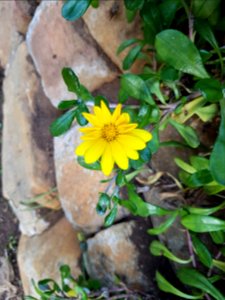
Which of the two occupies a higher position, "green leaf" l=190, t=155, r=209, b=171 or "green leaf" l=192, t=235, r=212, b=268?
"green leaf" l=190, t=155, r=209, b=171

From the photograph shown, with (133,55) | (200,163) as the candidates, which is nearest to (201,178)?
(200,163)

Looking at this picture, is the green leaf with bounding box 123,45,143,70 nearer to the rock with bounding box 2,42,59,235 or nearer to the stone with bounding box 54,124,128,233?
the stone with bounding box 54,124,128,233

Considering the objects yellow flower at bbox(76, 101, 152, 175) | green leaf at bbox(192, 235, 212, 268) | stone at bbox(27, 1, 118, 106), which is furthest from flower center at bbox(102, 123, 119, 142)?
stone at bbox(27, 1, 118, 106)

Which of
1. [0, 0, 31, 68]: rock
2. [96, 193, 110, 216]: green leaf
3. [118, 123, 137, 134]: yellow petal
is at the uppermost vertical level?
[0, 0, 31, 68]: rock

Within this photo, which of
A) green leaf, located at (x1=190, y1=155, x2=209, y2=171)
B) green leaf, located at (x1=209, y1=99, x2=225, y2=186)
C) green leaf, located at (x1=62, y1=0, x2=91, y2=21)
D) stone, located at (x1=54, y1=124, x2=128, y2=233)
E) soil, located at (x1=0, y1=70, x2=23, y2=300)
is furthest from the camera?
soil, located at (x1=0, y1=70, x2=23, y2=300)

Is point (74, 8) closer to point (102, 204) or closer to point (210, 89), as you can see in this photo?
point (210, 89)

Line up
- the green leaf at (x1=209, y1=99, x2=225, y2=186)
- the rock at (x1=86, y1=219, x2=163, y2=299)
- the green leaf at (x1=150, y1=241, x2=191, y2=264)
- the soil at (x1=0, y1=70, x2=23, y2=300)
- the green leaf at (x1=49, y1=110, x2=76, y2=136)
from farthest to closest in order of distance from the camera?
the soil at (x1=0, y1=70, x2=23, y2=300)
the rock at (x1=86, y1=219, x2=163, y2=299)
the green leaf at (x1=150, y1=241, x2=191, y2=264)
the green leaf at (x1=49, y1=110, x2=76, y2=136)
the green leaf at (x1=209, y1=99, x2=225, y2=186)

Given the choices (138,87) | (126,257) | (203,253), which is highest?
(138,87)

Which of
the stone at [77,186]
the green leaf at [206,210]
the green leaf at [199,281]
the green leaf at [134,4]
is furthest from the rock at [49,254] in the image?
the green leaf at [134,4]

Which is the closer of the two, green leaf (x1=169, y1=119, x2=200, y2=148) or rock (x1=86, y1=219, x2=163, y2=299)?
green leaf (x1=169, y1=119, x2=200, y2=148)
